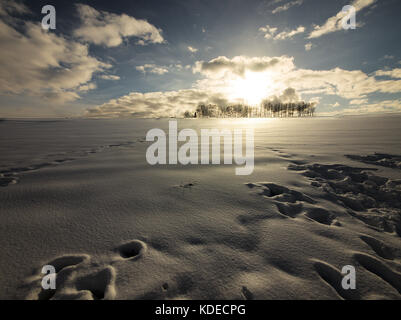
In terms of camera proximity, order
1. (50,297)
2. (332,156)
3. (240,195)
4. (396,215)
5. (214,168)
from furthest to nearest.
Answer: (332,156)
(214,168)
(240,195)
(396,215)
(50,297)

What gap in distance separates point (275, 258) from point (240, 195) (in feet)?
3.39

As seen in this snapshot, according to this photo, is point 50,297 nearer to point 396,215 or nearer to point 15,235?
point 15,235

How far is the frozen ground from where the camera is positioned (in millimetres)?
1078

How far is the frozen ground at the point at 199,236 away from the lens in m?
1.08

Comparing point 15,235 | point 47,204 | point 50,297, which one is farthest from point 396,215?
point 47,204

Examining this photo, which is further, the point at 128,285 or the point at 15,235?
the point at 15,235

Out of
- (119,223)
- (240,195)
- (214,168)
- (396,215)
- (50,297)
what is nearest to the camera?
(50,297)

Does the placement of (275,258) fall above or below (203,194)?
below

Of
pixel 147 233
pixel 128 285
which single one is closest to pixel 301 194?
pixel 147 233

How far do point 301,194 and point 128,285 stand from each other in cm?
225

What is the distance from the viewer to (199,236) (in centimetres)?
149
